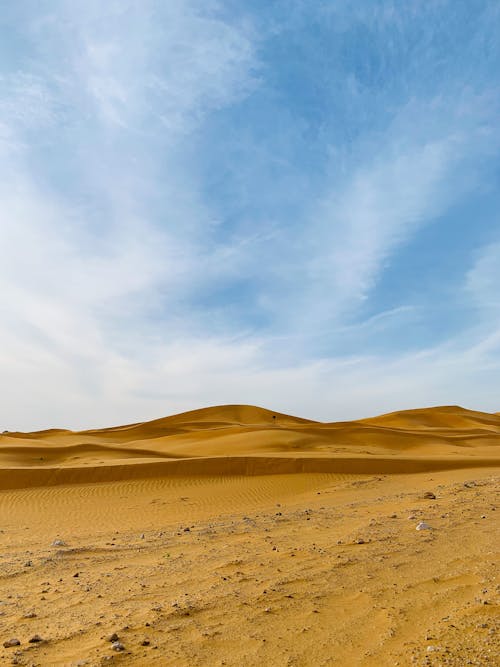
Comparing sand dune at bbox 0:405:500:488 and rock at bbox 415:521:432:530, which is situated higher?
sand dune at bbox 0:405:500:488

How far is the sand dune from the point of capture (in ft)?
56.7

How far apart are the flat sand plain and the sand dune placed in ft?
8.75

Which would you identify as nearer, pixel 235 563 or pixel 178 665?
pixel 178 665

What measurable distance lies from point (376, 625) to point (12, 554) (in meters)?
5.50

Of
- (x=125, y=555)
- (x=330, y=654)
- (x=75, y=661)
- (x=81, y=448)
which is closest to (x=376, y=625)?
(x=330, y=654)

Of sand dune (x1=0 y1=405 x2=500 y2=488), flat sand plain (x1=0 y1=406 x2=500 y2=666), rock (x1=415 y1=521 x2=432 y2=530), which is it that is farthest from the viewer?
sand dune (x1=0 y1=405 x2=500 y2=488)

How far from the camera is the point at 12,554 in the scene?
24.7ft

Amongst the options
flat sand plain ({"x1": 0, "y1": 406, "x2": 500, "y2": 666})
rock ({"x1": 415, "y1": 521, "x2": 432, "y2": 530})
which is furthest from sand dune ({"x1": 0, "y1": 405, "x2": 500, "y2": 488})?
rock ({"x1": 415, "y1": 521, "x2": 432, "y2": 530})

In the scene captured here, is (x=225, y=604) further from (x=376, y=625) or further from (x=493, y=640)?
(x=493, y=640)

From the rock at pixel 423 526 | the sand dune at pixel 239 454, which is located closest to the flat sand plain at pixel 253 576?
the rock at pixel 423 526

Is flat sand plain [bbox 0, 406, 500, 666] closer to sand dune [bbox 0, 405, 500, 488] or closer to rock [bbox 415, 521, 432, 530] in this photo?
rock [bbox 415, 521, 432, 530]

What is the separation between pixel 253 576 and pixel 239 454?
17827 mm

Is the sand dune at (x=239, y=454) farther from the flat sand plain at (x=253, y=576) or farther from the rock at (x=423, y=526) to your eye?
the rock at (x=423, y=526)

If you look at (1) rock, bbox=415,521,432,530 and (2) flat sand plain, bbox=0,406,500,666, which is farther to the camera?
(1) rock, bbox=415,521,432,530
